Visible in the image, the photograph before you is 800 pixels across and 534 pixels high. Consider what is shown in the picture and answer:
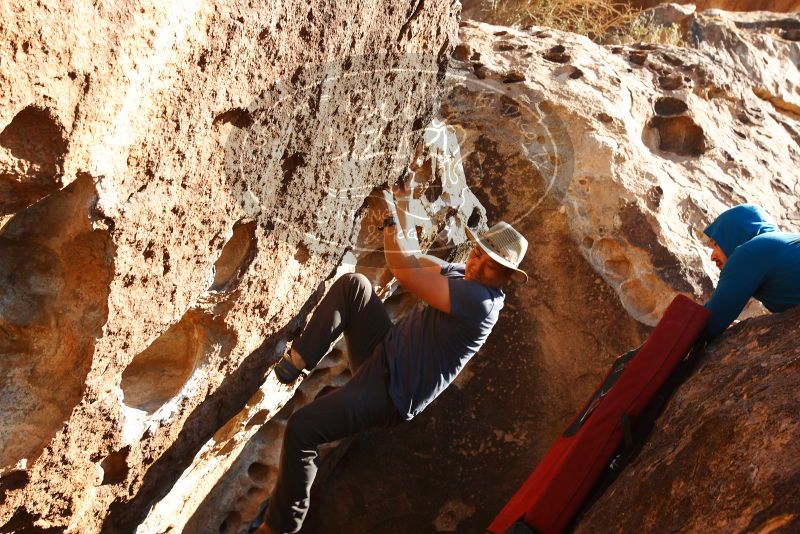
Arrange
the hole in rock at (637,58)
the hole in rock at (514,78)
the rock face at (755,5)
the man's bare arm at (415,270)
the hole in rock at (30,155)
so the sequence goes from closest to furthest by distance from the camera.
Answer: the hole in rock at (30,155)
the man's bare arm at (415,270)
the hole in rock at (514,78)
the hole in rock at (637,58)
the rock face at (755,5)

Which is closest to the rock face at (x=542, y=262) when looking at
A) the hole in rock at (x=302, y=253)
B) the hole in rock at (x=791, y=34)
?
the hole in rock at (x=302, y=253)

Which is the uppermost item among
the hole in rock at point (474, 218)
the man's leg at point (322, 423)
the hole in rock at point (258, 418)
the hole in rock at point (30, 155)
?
the hole in rock at point (30, 155)

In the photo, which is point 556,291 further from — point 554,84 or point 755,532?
point 755,532

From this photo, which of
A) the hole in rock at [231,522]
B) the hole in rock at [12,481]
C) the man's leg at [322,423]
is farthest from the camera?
the hole in rock at [231,522]

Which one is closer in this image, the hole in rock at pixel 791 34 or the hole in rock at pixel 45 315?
the hole in rock at pixel 45 315

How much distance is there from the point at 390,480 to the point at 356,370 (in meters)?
1.05

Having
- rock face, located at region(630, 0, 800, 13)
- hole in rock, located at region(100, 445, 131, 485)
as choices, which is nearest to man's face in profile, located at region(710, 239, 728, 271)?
hole in rock, located at region(100, 445, 131, 485)

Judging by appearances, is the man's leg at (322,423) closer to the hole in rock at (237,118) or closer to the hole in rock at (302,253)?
the hole in rock at (302,253)

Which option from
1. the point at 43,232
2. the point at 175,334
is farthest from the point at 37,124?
the point at 175,334

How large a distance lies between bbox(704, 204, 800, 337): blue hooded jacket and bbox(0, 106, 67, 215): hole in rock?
2086mm

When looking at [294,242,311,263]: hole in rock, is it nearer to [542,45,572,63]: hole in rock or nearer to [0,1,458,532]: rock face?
[0,1,458,532]: rock face

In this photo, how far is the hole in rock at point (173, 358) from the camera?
9.07 feet

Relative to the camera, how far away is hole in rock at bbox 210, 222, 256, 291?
2.75 metres

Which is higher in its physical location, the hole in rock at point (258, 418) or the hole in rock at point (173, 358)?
the hole in rock at point (173, 358)
